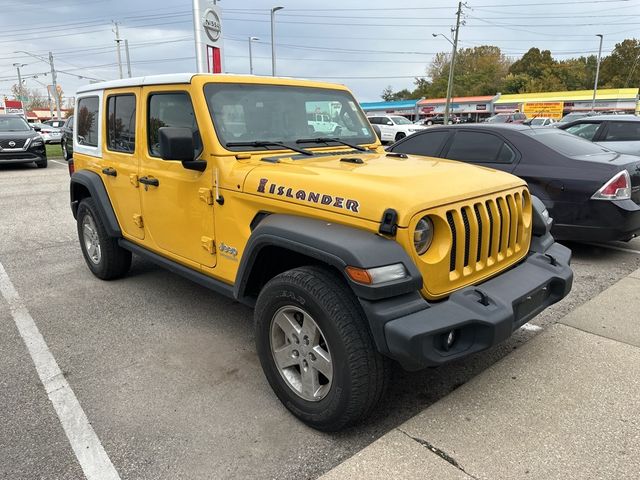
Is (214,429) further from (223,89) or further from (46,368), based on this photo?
(223,89)

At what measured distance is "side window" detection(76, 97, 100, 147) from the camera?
15.8 ft

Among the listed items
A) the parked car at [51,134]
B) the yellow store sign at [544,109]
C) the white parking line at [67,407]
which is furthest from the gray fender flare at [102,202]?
the yellow store sign at [544,109]

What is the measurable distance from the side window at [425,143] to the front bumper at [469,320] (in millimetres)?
3978

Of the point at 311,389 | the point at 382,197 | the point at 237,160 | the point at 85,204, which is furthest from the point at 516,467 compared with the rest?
the point at 85,204

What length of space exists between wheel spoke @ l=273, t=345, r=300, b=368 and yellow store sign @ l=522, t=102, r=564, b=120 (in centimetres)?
5056

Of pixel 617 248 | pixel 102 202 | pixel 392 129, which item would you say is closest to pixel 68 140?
pixel 102 202

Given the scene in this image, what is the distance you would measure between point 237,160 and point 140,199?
130cm

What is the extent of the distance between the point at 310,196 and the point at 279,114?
47.2 inches

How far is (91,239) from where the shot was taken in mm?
5203

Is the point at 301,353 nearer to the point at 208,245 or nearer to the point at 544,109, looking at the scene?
the point at 208,245

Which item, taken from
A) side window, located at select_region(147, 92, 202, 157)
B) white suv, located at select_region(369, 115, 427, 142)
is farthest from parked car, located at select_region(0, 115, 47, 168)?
white suv, located at select_region(369, 115, 427, 142)

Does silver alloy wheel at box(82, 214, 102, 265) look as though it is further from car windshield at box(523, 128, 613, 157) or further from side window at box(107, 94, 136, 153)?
car windshield at box(523, 128, 613, 157)

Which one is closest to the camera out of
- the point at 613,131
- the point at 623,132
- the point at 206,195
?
the point at 206,195

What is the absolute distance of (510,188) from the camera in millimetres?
3055
